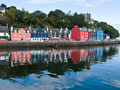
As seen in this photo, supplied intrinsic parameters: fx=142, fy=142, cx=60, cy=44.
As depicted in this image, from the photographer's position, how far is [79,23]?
131 m

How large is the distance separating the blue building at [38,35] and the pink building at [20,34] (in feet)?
9.05

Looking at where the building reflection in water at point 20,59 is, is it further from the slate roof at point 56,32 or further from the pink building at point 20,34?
the slate roof at point 56,32

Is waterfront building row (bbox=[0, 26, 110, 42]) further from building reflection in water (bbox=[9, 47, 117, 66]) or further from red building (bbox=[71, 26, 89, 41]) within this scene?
building reflection in water (bbox=[9, 47, 117, 66])

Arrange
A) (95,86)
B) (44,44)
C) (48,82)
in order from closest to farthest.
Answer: (95,86)
(48,82)
(44,44)

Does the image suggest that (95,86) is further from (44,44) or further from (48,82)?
(44,44)

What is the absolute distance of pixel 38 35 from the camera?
286 feet

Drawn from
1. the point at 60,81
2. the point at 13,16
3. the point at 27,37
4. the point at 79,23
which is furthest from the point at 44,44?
the point at 79,23

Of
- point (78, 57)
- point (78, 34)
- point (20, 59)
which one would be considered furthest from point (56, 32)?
point (20, 59)

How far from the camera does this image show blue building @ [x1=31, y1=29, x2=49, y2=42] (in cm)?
8556

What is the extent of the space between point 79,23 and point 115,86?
117093mm

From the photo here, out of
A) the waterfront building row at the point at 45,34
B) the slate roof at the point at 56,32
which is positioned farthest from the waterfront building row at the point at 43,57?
the slate roof at the point at 56,32

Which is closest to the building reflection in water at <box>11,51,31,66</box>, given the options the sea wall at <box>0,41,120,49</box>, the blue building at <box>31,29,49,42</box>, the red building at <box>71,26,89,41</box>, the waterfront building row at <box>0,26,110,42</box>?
the sea wall at <box>0,41,120,49</box>

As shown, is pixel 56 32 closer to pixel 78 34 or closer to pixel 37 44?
pixel 78 34

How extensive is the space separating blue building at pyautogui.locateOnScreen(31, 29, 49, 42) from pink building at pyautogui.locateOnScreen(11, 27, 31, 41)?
276cm
